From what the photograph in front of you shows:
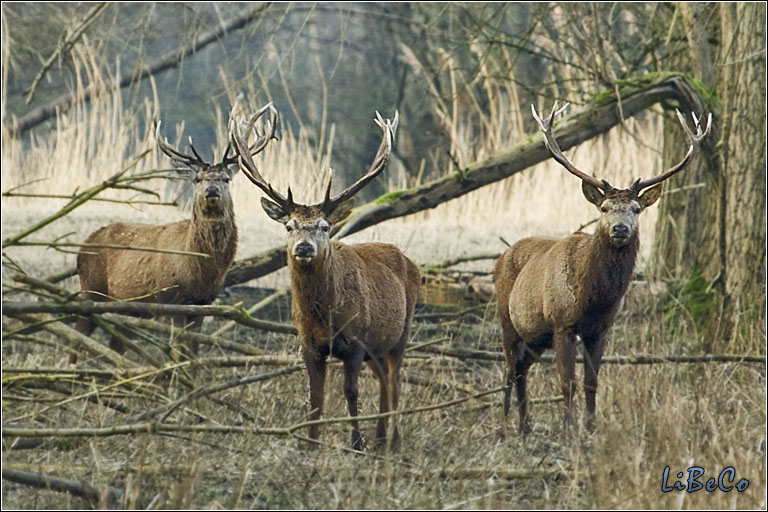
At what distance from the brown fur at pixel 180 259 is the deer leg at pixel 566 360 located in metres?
2.50

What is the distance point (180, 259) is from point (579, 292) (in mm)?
3111

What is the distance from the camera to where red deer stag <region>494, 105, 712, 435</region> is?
603cm

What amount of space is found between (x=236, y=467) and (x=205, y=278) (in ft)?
8.88

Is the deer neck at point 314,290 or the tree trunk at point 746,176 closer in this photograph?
the deer neck at point 314,290

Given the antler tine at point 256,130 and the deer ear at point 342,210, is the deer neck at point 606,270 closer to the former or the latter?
the deer ear at point 342,210

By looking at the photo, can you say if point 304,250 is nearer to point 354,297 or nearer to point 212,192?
point 354,297

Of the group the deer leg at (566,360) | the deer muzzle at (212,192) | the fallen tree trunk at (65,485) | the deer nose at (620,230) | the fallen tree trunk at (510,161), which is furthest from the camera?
the fallen tree trunk at (510,161)

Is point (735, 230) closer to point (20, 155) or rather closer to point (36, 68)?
point (20, 155)

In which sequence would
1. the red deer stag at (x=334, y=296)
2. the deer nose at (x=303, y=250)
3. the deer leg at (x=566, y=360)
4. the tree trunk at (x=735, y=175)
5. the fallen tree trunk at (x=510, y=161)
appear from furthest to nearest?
the tree trunk at (x=735, y=175)
the fallen tree trunk at (x=510, y=161)
the deer leg at (x=566, y=360)
the red deer stag at (x=334, y=296)
the deer nose at (x=303, y=250)

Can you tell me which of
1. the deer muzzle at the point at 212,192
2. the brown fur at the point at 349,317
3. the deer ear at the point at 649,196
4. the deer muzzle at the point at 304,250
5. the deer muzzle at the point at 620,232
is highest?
the deer muzzle at the point at 212,192

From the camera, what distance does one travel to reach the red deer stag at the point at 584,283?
6031 mm

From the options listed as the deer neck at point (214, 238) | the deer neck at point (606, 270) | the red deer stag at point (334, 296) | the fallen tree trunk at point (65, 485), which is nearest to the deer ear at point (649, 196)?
the deer neck at point (606, 270)

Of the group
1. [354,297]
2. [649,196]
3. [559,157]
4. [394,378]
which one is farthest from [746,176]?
[354,297]

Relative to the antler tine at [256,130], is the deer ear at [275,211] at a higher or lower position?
lower
